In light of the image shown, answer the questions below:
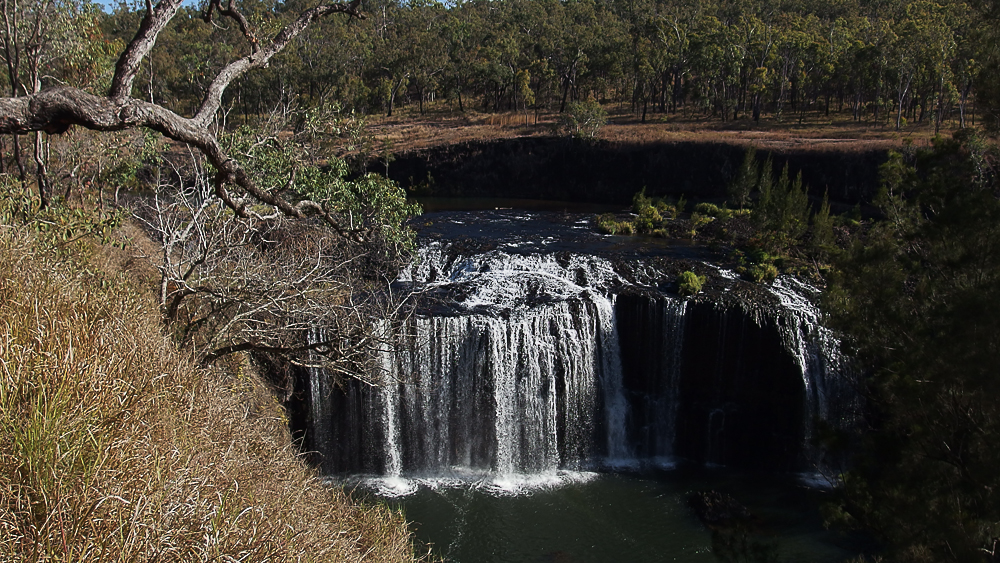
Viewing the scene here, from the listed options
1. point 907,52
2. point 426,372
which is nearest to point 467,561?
point 426,372

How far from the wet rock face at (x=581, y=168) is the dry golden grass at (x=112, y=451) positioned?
33021 millimetres

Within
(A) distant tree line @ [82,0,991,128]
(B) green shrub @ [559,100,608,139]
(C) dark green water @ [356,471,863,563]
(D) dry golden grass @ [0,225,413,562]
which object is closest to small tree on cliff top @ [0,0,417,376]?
(D) dry golden grass @ [0,225,413,562]

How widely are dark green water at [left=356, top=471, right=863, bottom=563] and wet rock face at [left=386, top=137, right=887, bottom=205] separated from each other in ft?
73.3

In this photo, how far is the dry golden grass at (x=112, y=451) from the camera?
3.64 m

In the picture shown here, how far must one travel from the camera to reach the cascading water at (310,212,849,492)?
1571 cm

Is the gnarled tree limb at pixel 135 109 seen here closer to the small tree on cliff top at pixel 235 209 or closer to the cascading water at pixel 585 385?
the small tree on cliff top at pixel 235 209

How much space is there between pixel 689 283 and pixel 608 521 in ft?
21.6

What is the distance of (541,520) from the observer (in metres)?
14.0

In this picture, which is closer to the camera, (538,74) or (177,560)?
(177,560)

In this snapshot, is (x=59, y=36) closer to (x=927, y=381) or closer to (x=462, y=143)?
(x=927, y=381)

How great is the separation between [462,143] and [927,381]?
37.7 meters

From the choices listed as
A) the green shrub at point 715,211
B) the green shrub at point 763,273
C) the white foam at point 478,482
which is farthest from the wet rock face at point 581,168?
the white foam at point 478,482

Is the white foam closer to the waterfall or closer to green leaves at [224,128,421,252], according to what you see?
the waterfall

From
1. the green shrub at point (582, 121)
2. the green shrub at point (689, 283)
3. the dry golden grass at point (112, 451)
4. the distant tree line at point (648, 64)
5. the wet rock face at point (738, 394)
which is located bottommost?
the wet rock face at point (738, 394)
